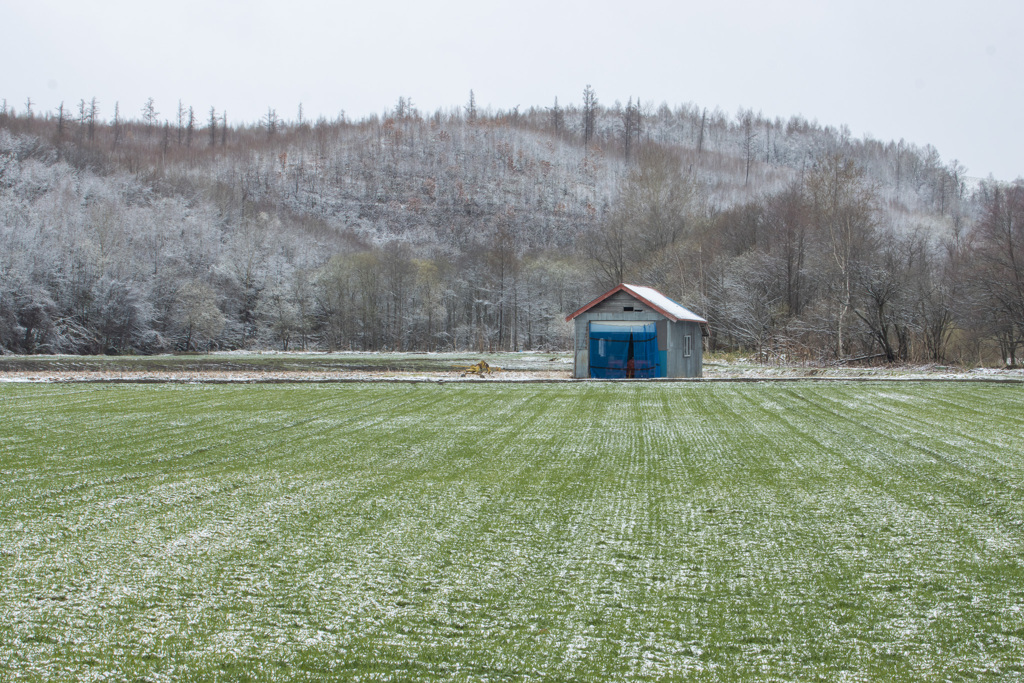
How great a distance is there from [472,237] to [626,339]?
7690cm

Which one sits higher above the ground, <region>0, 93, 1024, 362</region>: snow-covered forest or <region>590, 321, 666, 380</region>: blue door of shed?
<region>0, 93, 1024, 362</region>: snow-covered forest

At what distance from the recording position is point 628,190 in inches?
2271

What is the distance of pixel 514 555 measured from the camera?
589 centimetres

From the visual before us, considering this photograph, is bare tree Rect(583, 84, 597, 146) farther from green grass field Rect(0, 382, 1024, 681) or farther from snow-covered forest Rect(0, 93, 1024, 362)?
green grass field Rect(0, 382, 1024, 681)

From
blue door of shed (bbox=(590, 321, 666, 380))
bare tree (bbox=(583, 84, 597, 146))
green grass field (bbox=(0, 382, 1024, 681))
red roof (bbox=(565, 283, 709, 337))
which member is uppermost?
bare tree (bbox=(583, 84, 597, 146))

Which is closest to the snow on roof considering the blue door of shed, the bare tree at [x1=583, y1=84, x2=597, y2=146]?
the blue door of shed

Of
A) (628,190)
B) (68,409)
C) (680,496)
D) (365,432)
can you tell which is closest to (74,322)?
(628,190)

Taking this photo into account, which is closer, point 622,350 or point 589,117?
point 622,350

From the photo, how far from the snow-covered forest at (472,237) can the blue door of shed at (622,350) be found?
11.5m

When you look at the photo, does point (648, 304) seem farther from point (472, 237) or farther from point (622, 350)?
point (472, 237)

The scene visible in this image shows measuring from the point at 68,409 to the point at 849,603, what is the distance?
15.8 meters

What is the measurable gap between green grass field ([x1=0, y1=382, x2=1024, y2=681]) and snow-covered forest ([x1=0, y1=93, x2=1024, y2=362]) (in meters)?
25.9

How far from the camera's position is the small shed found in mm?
27656

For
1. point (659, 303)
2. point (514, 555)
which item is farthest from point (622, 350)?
point (514, 555)
